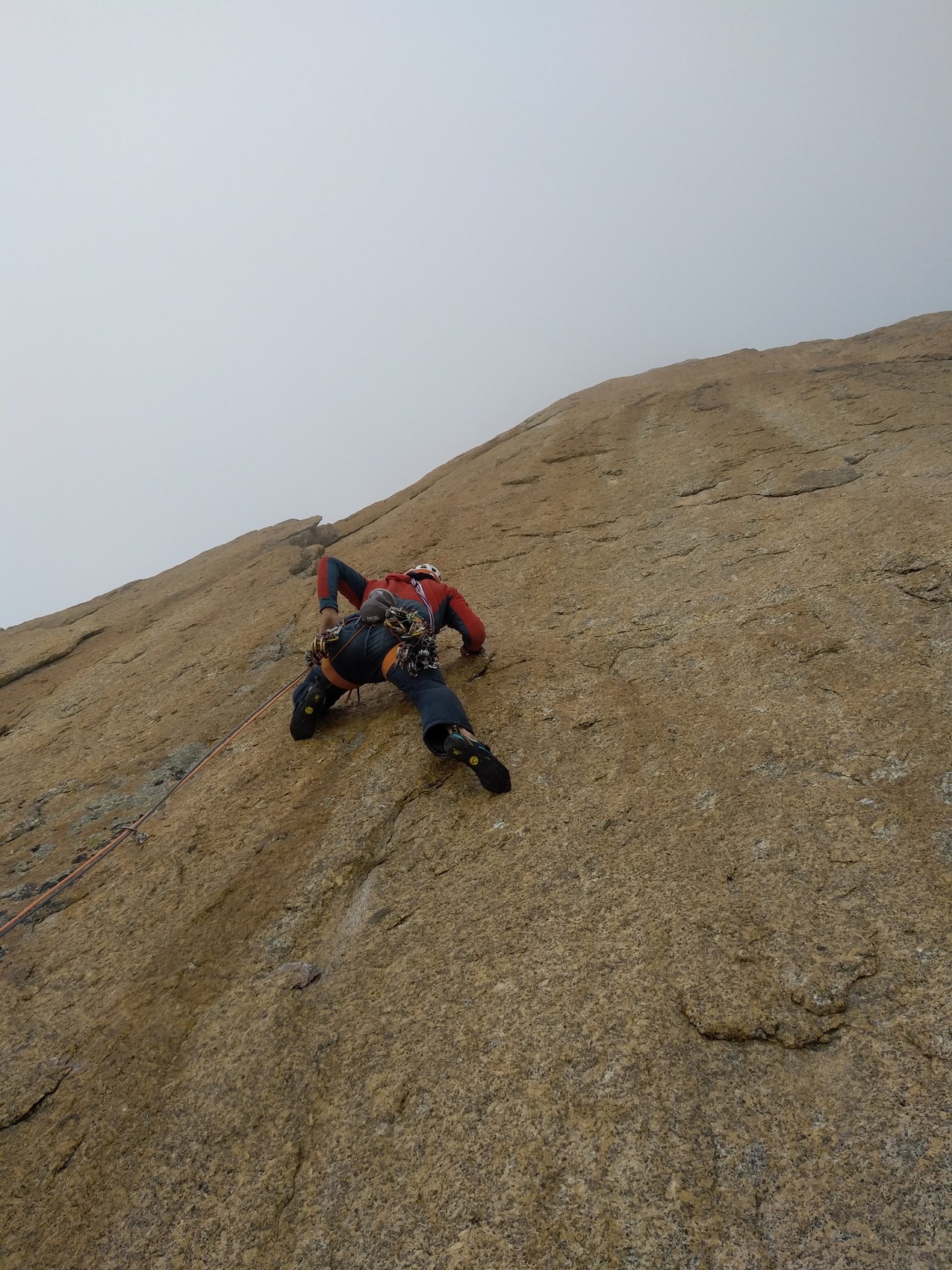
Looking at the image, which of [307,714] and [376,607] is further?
[307,714]

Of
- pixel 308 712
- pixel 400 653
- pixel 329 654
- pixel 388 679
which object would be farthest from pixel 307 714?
pixel 400 653

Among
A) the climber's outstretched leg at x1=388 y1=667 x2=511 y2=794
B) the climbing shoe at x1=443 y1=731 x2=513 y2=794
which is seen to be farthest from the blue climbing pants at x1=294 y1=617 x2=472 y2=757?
the climbing shoe at x1=443 y1=731 x2=513 y2=794

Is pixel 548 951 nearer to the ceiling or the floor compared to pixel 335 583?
nearer to the floor

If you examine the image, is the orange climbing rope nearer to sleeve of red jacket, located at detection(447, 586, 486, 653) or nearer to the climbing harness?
the climbing harness

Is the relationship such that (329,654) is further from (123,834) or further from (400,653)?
(123,834)

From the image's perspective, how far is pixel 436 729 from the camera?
156 inches

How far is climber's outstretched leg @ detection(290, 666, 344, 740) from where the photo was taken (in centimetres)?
479

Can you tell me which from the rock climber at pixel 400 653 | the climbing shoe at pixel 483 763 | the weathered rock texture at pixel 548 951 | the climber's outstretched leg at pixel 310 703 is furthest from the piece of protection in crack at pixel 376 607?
the climbing shoe at pixel 483 763

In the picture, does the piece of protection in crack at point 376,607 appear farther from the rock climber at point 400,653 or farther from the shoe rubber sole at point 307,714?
the shoe rubber sole at point 307,714

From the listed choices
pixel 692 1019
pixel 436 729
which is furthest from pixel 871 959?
pixel 436 729

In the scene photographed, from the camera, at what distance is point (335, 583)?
4.98 m

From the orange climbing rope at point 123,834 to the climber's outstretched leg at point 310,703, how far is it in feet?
1.43

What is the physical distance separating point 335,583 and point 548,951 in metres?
3.04

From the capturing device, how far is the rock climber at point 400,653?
3897 mm
